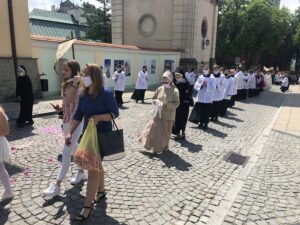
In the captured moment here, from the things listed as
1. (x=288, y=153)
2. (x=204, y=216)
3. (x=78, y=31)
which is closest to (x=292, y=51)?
(x=78, y=31)

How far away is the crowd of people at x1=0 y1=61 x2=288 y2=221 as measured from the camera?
13.1 feet

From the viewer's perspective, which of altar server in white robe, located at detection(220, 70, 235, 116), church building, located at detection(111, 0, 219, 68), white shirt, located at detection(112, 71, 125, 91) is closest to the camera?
altar server in white robe, located at detection(220, 70, 235, 116)

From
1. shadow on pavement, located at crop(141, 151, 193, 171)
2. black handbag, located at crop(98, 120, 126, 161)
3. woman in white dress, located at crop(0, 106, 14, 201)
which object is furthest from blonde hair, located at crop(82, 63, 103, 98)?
shadow on pavement, located at crop(141, 151, 193, 171)

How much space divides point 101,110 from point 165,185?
1989 millimetres

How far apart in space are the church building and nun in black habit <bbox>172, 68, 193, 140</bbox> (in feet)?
60.1

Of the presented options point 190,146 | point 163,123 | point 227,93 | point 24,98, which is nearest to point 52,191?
point 163,123

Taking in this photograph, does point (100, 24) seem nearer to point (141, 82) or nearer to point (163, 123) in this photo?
point (141, 82)

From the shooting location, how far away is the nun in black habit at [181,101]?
8.03 m

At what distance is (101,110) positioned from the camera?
402 cm

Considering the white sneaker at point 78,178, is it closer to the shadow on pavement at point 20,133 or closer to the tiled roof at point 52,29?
the shadow on pavement at point 20,133

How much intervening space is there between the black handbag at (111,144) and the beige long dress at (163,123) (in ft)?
9.04

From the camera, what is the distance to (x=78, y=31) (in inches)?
1602

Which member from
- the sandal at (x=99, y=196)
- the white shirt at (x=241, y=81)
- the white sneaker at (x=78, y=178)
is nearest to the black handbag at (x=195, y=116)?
the white sneaker at (x=78, y=178)

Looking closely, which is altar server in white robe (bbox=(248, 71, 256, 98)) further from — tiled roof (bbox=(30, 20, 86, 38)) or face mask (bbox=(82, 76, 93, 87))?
tiled roof (bbox=(30, 20, 86, 38))
